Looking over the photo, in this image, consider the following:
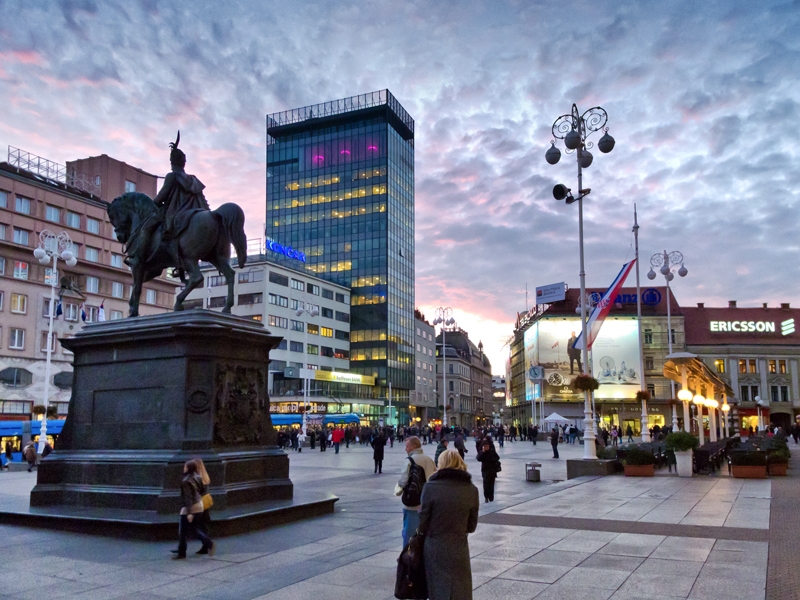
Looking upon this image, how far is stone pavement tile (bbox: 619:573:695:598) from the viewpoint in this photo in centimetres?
812

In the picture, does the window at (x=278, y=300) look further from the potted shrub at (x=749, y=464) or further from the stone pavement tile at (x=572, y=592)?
the stone pavement tile at (x=572, y=592)

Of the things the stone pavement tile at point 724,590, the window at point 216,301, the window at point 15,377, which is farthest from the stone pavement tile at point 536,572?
the window at point 216,301

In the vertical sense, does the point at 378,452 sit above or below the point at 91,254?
below

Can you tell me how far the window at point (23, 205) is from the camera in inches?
2457

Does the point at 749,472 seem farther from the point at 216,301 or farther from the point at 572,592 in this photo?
the point at 216,301

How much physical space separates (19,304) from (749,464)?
192 ft

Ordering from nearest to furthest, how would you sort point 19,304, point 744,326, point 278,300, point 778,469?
point 778,469 → point 19,304 → point 278,300 → point 744,326

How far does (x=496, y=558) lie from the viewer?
1014 centimetres

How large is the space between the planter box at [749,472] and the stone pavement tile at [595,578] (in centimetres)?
1739

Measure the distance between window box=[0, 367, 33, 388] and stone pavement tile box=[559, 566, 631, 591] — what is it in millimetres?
60843

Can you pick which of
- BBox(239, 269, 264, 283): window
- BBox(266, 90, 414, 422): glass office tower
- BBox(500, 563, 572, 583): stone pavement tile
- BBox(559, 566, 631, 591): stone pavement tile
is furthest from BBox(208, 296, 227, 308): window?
BBox(559, 566, 631, 591): stone pavement tile

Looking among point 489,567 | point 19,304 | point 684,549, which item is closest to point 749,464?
point 684,549

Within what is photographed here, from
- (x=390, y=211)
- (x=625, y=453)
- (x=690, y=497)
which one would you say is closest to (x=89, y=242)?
(x=390, y=211)

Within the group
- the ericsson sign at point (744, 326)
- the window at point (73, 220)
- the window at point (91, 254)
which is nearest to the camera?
the window at point (73, 220)
